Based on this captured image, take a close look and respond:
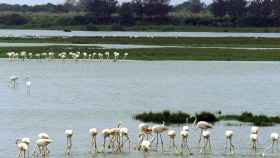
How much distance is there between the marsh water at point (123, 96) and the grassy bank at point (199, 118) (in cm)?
54

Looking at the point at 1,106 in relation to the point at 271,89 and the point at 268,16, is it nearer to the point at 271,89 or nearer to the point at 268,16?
the point at 271,89

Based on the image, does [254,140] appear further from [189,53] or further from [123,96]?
[189,53]

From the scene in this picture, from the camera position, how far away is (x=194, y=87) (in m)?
41.7

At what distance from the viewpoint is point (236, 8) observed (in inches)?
6742

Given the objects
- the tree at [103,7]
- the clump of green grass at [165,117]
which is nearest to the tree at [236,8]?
the tree at [103,7]

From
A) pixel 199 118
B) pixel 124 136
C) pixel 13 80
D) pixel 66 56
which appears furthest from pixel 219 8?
pixel 124 136

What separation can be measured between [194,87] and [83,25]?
104877mm

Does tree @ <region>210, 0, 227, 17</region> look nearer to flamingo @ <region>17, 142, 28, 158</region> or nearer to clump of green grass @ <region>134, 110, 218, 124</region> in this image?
clump of green grass @ <region>134, 110, 218, 124</region>

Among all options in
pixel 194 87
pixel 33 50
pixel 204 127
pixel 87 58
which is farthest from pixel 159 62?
pixel 204 127

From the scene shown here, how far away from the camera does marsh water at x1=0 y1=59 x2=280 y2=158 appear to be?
26.3m

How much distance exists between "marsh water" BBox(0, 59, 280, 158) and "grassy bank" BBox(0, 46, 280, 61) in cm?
252

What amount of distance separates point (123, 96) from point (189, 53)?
86.9 ft

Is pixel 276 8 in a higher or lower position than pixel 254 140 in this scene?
lower

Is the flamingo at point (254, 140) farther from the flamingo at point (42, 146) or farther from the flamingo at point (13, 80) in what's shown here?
the flamingo at point (13, 80)
